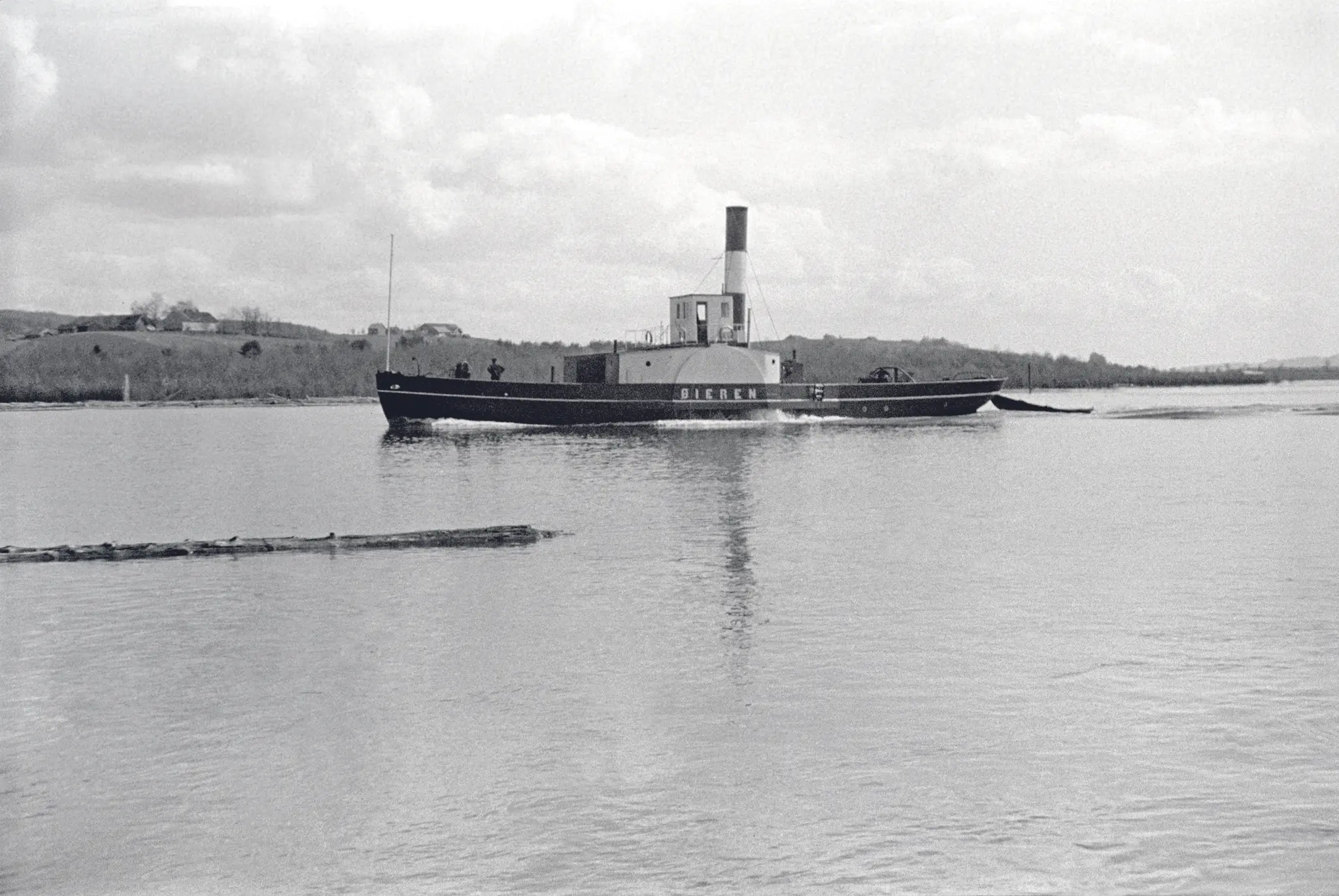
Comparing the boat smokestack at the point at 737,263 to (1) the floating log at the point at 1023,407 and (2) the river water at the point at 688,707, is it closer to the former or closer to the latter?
(1) the floating log at the point at 1023,407

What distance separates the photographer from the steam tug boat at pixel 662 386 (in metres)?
61.2

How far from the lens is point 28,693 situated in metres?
11.4

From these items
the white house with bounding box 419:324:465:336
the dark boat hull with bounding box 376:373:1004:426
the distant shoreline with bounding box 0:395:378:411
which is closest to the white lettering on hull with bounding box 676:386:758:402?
the dark boat hull with bounding box 376:373:1004:426

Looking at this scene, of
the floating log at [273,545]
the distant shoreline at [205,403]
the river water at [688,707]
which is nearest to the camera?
the river water at [688,707]

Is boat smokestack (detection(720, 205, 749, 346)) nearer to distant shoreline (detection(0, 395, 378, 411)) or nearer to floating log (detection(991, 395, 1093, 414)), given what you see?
floating log (detection(991, 395, 1093, 414))

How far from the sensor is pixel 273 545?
20.4m

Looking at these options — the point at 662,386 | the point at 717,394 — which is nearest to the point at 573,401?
the point at 662,386

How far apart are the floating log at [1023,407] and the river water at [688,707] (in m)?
53.7

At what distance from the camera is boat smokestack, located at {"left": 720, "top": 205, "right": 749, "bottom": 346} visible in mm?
64250

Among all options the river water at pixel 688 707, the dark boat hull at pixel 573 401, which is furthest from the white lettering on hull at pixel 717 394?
the river water at pixel 688 707

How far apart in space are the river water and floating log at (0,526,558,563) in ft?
1.51

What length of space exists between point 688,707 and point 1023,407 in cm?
7588

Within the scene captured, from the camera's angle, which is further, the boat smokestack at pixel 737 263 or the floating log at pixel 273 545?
the boat smokestack at pixel 737 263

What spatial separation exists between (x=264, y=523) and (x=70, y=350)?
9927 cm
